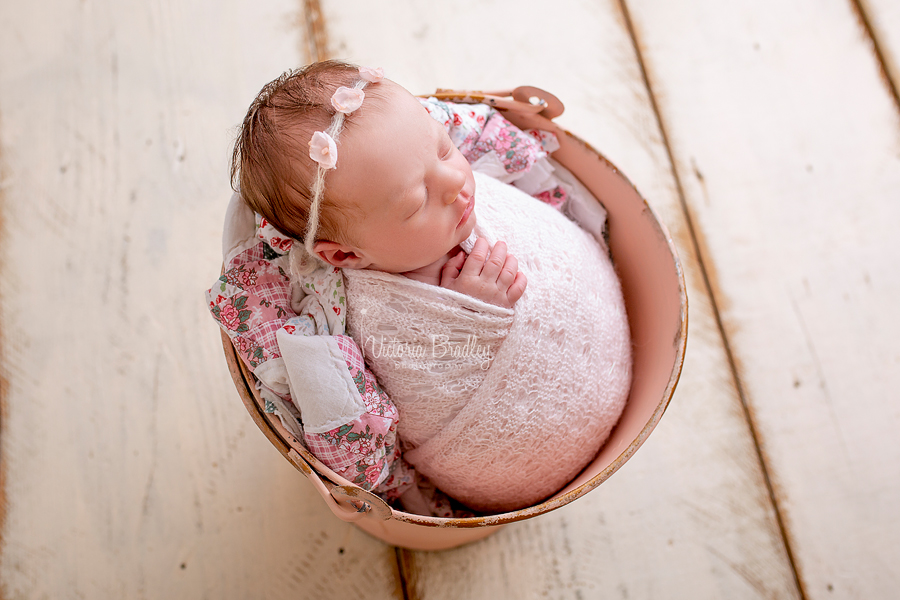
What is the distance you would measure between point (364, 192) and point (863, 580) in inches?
36.8

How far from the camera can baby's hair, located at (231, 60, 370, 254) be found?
631 millimetres

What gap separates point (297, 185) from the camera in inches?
25.3

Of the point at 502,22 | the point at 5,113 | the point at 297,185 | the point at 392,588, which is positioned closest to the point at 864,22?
the point at 502,22

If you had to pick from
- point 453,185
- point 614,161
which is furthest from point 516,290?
point 614,161

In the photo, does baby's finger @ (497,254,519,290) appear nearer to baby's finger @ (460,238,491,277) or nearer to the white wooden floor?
baby's finger @ (460,238,491,277)

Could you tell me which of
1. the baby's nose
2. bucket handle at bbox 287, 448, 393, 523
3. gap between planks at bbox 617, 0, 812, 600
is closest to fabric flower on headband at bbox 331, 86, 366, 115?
the baby's nose

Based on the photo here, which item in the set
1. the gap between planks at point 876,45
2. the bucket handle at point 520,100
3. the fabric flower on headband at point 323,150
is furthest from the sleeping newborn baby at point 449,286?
the gap between planks at point 876,45

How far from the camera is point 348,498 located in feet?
2.06

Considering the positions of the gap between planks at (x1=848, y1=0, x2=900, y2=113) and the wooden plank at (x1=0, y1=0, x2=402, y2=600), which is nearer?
the wooden plank at (x1=0, y1=0, x2=402, y2=600)

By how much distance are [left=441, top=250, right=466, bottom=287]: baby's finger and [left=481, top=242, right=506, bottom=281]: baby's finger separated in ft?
0.11

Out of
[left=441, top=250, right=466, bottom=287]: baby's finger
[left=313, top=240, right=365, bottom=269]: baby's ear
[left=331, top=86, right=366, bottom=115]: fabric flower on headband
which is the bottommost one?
[left=441, top=250, right=466, bottom=287]: baby's finger

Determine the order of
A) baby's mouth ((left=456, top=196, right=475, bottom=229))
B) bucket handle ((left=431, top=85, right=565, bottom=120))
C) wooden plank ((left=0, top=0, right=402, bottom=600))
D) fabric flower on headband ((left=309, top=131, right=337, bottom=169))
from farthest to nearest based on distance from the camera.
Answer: wooden plank ((left=0, top=0, right=402, bottom=600)) < bucket handle ((left=431, top=85, right=565, bottom=120)) < baby's mouth ((left=456, top=196, right=475, bottom=229)) < fabric flower on headband ((left=309, top=131, right=337, bottom=169))

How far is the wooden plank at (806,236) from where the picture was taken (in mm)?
997

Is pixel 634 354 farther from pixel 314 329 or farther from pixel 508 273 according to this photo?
pixel 314 329
